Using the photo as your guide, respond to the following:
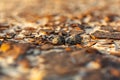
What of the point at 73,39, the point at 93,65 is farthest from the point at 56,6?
the point at 93,65

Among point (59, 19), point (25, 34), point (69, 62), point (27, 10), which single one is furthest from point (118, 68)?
point (27, 10)

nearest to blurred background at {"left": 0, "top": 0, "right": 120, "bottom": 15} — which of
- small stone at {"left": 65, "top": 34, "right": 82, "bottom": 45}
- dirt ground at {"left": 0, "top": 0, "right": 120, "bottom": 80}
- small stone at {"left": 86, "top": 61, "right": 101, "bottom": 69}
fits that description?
dirt ground at {"left": 0, "top": 0, "right": 120, "bottom": 80}

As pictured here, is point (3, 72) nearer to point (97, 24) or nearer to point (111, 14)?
point (97, 24)

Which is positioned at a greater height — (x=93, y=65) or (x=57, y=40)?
(x=57, y=40)

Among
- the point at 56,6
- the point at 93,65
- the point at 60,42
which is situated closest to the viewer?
the point at 93,65

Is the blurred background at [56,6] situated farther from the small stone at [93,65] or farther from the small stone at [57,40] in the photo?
the small stone at [93,65]

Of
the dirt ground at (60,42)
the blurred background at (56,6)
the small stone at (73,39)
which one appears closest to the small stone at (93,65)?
the dirt ground at (60,42)

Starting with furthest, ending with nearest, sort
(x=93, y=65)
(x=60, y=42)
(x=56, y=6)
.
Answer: (x=56, y=6) < (x=60, y=42) < (x=93, y=65)

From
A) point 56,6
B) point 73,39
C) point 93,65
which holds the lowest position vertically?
point 93,65

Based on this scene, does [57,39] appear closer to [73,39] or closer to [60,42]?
[60,42]

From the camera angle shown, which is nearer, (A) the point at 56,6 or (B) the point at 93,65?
(B) the point at 93,65
